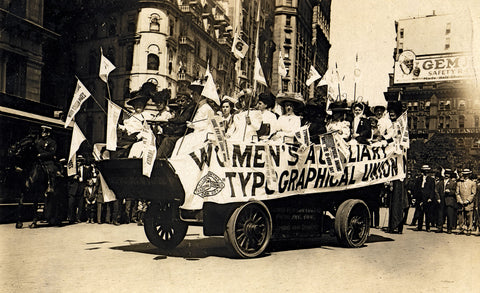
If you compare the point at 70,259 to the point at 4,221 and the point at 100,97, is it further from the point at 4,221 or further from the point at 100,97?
the point at 100,97

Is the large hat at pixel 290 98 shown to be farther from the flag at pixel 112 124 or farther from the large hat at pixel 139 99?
the flag at pixel 112 124

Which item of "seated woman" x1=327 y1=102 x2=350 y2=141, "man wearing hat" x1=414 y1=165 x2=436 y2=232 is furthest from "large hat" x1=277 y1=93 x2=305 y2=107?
"man wearing hat" x1=414 y1=165 x2=436 y2=232

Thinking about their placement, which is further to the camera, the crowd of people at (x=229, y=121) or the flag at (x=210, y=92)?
the flag at (x=210, y=92)

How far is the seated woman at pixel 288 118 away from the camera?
10.2m

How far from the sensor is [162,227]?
9.93 meters

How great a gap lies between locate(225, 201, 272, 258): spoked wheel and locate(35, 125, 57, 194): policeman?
759cm

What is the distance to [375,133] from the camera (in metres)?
12.2

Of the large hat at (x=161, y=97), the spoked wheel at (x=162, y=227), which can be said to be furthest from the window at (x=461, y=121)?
the spoked wheel at (x=162, y=227)

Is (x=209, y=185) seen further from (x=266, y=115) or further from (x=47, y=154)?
(x=47, y=154)

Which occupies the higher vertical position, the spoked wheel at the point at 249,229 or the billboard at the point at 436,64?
the billboard at the point at 436,64

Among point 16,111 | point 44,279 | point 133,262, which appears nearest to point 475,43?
point 133,262

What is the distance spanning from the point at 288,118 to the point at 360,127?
1959 millimetres

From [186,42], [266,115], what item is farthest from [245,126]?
[186,42]

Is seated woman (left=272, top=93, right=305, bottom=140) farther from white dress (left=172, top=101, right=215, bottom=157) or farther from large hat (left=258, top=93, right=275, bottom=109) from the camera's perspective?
white dress (left=172, top=101, right=215, bottom=157)
